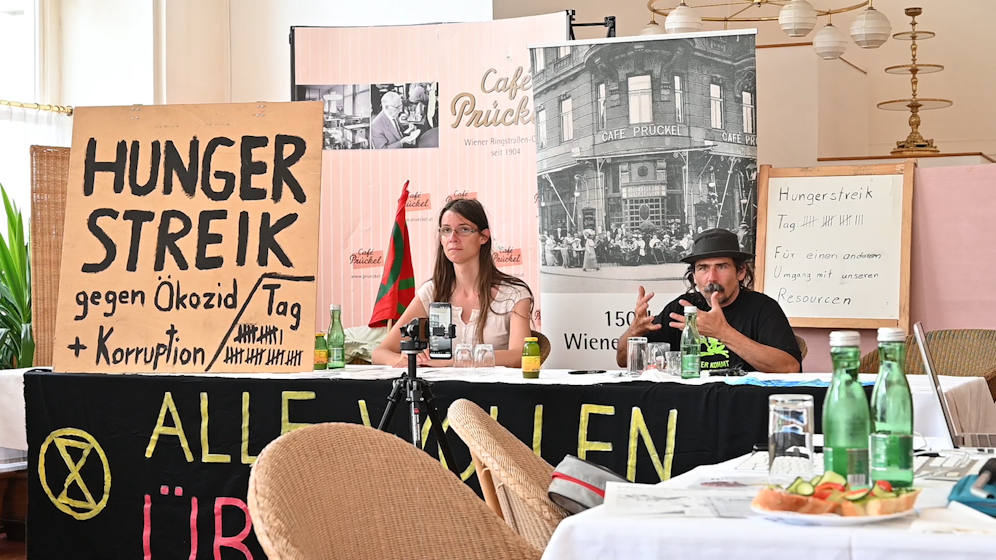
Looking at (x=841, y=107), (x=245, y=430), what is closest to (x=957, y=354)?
(x=245, y=430)

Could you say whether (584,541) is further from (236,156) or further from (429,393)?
(236,156)

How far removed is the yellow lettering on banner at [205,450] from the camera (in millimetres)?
3473

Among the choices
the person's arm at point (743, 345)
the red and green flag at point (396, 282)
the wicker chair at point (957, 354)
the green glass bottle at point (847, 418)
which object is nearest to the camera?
the green glass bottle at point (847, 418)

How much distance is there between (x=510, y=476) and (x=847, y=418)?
733 millimetres

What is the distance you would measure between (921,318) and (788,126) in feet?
8.44

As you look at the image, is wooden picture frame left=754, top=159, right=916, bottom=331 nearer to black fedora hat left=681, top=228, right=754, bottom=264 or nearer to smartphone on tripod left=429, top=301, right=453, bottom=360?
black fedora hat left=681, top=228, right=754, bottom=264

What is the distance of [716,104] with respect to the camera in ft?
15.6

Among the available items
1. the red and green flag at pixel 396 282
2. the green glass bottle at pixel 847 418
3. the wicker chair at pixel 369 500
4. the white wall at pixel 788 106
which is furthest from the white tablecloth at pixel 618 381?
the white wall at pixel 788 106

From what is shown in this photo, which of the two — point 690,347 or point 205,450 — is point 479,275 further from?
point 205,450

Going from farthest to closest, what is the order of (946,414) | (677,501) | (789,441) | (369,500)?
(946,414) → (369,500) → (789,441) → (677,501)

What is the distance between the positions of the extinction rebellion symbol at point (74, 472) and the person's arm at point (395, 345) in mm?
1015

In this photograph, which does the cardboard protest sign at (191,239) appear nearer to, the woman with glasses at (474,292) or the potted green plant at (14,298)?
the woman with glasses at (474,292)

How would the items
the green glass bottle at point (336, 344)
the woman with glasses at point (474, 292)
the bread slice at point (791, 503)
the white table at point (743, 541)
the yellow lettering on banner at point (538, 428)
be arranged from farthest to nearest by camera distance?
the woman with glasses at point (474, 292) < the green glass bottle at point (336, 344) < the yellow lettering on banner at point (538, 428) < the bread slice at point (791, 503) < the white table at point (743, 541)

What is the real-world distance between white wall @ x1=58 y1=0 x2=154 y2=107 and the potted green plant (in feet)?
3.19
